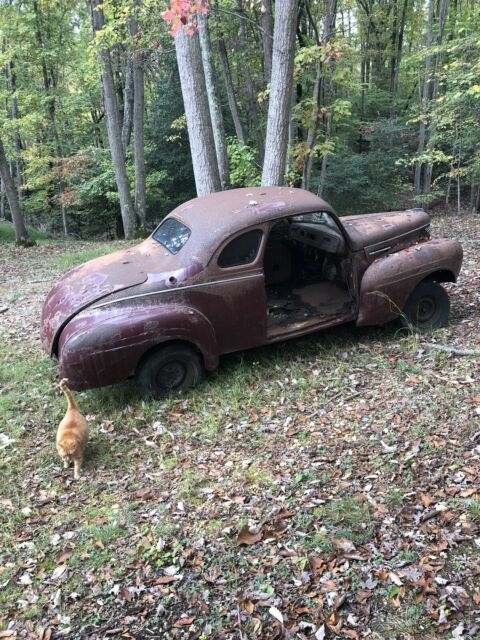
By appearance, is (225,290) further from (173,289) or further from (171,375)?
(171,375)

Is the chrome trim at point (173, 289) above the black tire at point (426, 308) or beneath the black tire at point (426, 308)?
above

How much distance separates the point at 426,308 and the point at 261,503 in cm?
369

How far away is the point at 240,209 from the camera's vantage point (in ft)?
17.5

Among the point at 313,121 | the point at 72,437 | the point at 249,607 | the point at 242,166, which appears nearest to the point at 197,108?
the point at 313,121

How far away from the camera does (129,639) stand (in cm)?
274

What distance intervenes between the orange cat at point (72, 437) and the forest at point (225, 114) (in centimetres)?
Answer: 803

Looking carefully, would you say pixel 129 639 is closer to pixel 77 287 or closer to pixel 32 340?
pixel 77 287

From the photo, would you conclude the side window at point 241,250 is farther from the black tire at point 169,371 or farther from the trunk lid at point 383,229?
the trunk lid at point 383,229

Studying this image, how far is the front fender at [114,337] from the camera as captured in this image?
15.2ft

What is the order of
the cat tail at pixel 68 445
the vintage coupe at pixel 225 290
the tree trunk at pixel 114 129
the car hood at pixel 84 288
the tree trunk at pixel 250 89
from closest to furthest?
the cat tail at pixel 68 445 < the vintage coupe at pixel 225 290 < the car hood at pixel 84 288 < the tree trunk at pixel 114 129 < the tree trunk at pixel 250 89

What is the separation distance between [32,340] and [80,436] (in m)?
3.40

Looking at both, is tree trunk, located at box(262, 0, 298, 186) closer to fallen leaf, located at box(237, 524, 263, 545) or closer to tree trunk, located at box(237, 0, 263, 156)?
fallen leaf, located at box(237, 524, 263, 545)

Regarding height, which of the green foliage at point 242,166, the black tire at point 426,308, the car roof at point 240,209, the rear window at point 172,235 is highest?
the green foliage at point 242,166

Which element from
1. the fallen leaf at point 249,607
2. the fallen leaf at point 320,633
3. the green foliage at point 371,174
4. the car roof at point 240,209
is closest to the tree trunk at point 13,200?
the green foliage at point 371,174
